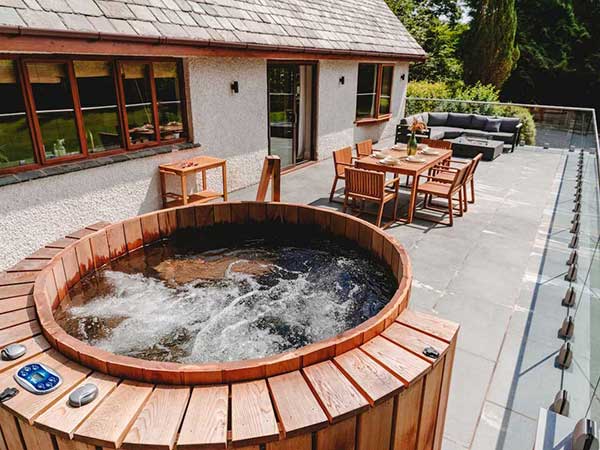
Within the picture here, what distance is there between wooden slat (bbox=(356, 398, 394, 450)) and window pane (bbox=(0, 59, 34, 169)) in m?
4.55

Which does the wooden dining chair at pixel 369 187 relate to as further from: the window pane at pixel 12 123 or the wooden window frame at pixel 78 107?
the window pane at pixel 12 123

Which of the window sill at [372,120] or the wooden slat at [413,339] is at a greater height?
the window sill at [372,120]

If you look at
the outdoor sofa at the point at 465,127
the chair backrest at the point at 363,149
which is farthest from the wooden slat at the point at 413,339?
the outdoor sofa at the point at 465,127

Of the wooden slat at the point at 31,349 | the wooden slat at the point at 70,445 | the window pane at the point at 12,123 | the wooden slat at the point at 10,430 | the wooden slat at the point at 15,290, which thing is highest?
the window pane at the point at 12,123

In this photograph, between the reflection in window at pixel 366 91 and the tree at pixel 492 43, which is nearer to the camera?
the reflection in window at pixel 366 91

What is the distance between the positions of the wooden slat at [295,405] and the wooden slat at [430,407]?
1.97ft

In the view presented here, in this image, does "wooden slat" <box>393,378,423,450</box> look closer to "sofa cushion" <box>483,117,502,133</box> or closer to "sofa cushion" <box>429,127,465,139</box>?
"sofa cushion" <box>429,127,465,139</box>

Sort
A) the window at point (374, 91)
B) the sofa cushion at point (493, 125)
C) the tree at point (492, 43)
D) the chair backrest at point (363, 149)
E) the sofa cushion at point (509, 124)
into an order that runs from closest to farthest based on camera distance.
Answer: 1. the chair backrest at point (363, 149)
2. the window at point (374, 91)
3. the sofa cushion at point (509, 124)
4. the sofa cushion at point (493, 125)
5. the tree at point (492, 43)

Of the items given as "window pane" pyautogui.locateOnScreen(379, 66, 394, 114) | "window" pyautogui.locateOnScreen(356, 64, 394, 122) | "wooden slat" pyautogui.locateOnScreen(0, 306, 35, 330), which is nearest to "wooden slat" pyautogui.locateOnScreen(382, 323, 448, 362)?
"wooden slat" pyautogui.locateOnScreen(0, 306, 35, 330)

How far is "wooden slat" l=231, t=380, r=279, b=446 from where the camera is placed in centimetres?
157

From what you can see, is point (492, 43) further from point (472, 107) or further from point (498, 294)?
point (498, 294)

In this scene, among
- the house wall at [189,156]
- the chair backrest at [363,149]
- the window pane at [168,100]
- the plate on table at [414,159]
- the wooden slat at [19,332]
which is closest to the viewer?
the wooden slat at [19,332]

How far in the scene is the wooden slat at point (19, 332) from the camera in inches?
83.4

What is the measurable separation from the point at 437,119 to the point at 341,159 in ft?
21.8
